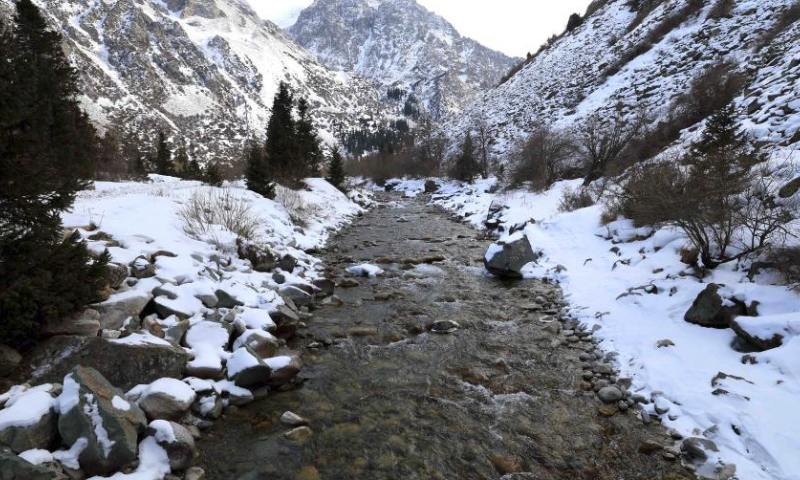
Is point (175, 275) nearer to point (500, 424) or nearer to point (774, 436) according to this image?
point (500, 424)

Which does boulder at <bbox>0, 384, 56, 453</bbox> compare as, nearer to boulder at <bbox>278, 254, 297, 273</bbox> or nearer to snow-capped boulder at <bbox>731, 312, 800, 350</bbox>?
boulder at <bbox>278, 254, 297, 273</bbox>

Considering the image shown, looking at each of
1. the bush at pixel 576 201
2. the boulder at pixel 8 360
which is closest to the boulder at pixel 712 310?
the boulder at pixel 8 360

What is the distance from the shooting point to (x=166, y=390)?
4863mm

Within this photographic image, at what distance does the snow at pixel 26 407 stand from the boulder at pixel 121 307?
4.58 feet

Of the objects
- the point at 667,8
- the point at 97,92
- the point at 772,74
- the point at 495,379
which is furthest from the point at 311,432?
the point at 97,92

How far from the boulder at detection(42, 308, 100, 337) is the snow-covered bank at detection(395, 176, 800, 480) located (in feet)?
25.4

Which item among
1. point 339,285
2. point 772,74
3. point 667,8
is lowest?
point 339,285

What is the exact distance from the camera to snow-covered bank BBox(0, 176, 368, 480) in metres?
3.91

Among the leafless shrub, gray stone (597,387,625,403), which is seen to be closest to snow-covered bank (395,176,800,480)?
gray stone (597,387,625,403)

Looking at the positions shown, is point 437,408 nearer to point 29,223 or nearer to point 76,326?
point 76,326

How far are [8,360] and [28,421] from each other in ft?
3.99

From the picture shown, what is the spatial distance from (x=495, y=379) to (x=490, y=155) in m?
38.4

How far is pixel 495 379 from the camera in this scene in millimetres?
6469

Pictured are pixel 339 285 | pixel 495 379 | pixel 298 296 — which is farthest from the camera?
pixel 339 285
